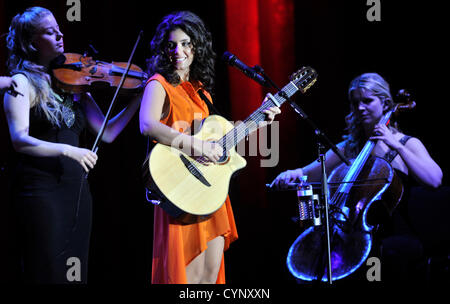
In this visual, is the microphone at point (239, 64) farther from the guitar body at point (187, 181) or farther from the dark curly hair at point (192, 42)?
the guitar body at point (187, 181)

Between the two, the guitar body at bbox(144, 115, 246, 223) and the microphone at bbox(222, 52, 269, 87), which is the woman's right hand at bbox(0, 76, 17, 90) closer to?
the guitar body at bbox(144, 115, 246, 223)

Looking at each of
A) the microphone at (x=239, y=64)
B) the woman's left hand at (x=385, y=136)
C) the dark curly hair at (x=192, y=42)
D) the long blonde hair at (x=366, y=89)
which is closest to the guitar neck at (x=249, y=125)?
the microphone at (x=239, y=64)

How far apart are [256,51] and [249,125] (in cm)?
151

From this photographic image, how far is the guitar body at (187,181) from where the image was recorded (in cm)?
209

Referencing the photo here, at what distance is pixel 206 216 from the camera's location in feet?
7.03

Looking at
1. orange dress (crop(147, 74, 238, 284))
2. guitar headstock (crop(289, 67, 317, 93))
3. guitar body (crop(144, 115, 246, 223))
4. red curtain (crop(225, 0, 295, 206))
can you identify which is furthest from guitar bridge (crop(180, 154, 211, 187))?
red curtain (crop(225, 0, 295, 206))

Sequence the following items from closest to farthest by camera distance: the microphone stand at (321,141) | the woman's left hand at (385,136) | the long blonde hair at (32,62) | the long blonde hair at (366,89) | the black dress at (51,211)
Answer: the black dress at (51,211), the long blonde hair at (32,62), the microphone stand at (321,141), the woman's left hand at (385,136), the long blonde hair at (366,89)

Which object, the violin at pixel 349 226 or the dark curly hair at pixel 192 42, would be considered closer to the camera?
the dark curly hair at pixel 192 42

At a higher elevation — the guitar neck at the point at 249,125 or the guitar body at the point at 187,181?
the guitar neck at the point at 249,125

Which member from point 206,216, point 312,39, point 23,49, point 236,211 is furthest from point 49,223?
point 312,39

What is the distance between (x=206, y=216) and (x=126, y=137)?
1504 millimetres

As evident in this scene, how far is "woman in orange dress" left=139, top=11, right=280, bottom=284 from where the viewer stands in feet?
7.24

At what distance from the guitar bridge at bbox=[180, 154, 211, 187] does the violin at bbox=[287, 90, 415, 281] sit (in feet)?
2.59

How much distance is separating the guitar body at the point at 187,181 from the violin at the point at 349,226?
2.23 ft
